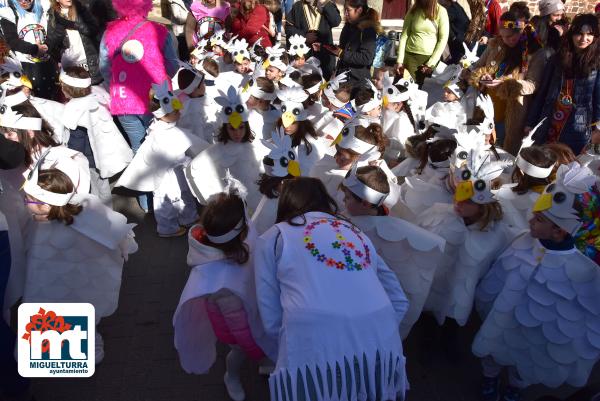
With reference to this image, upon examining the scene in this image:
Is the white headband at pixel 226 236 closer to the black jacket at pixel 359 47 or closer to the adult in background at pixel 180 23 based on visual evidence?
the black jacket at pixel 359 47

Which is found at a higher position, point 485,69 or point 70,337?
point 485,69

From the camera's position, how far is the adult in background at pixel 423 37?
573 cm

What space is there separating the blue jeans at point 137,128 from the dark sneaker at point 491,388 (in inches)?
129

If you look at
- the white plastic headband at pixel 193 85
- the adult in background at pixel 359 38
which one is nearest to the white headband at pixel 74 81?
the white plastic headband at pixel 193 85

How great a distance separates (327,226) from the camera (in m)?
2.13

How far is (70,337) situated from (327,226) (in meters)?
1.68

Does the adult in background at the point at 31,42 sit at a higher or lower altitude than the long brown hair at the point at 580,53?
lower

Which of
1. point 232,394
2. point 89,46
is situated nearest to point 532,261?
point 232,394

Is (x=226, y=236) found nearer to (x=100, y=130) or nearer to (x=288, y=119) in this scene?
(x=288, y=119)

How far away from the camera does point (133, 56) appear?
429 centimetres

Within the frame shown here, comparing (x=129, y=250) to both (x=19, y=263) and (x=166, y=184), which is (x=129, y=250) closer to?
(x=19, y=263)

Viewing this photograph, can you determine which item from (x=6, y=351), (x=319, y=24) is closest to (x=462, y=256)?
(x=6, y=351)

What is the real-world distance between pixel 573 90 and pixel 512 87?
1.91 feet

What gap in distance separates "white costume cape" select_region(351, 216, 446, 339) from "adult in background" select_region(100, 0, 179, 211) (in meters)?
2.62
